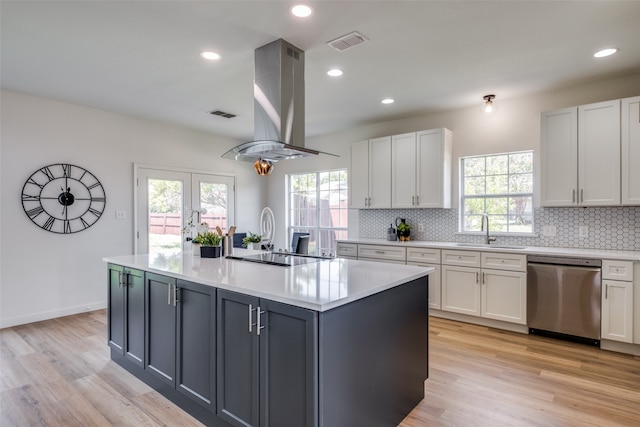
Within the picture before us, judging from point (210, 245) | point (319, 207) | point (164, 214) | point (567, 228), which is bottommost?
point (210, 245)

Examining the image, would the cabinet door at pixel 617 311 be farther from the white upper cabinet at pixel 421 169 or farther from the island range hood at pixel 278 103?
the island range hood at pixel 278 103

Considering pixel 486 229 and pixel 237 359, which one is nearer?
pixel 237 359

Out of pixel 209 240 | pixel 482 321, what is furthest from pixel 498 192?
pixel 209 240

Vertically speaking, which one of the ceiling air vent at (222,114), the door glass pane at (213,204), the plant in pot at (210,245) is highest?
the ceiling air vent at (222,114)

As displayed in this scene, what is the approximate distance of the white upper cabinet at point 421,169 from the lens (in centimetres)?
437

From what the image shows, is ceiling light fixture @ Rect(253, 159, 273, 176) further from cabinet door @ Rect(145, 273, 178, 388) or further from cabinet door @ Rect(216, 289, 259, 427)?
cabinet door @ Rect(216, 289, 259, 427)

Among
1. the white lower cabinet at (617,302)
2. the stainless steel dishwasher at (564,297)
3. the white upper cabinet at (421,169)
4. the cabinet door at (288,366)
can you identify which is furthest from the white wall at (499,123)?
the cabinet door at (288,366)

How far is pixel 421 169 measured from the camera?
14.8 feet

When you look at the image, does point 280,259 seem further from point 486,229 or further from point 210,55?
point 486,229

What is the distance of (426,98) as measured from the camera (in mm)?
4133

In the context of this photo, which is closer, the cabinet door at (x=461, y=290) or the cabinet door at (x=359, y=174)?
the cabinet door at (x=461, y=290)

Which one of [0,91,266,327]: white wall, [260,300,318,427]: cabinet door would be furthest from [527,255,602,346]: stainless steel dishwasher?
[0,91,266,327]: white wall

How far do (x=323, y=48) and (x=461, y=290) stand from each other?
3.04 meters

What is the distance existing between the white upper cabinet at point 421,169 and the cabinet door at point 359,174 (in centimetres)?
42
